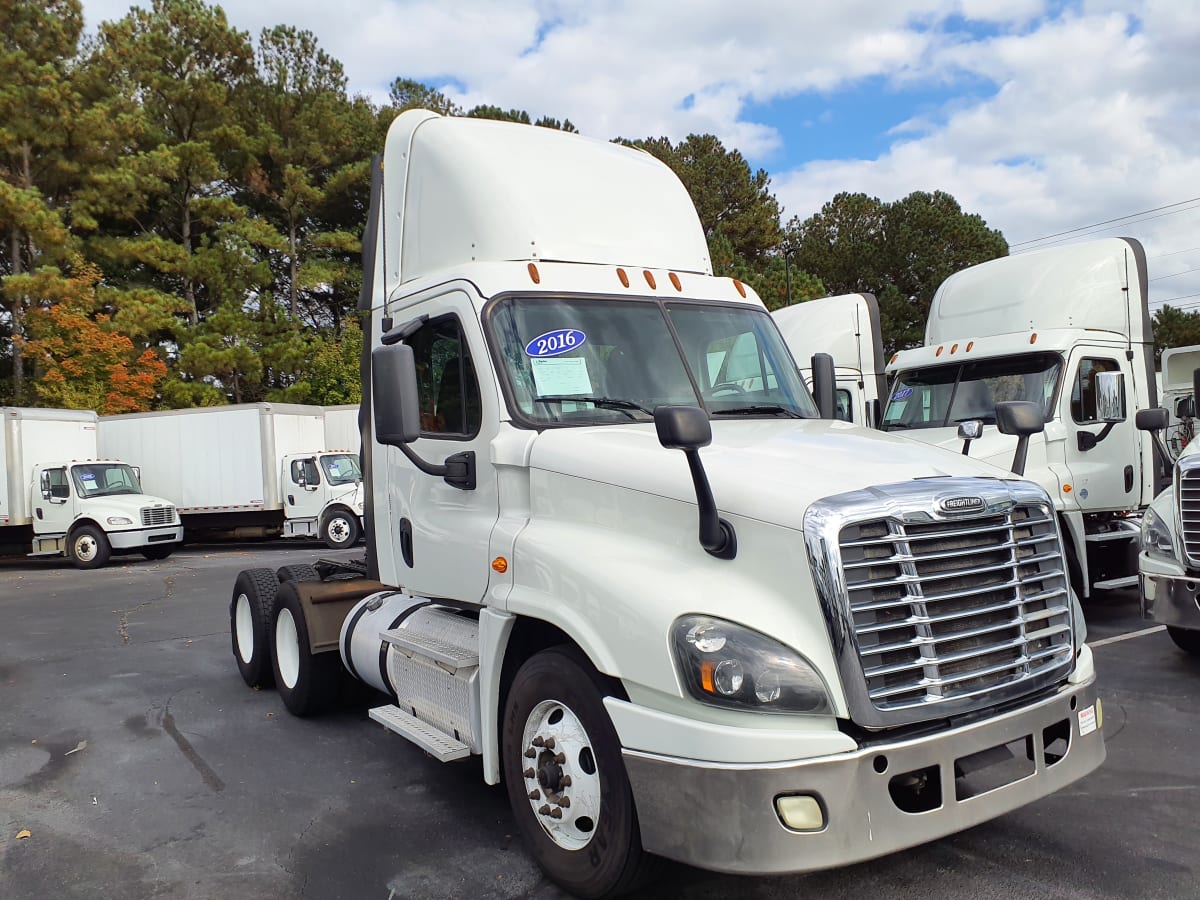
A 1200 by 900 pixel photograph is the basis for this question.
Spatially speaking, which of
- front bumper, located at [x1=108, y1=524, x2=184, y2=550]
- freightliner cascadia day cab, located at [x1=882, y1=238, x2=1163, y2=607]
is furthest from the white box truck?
freightliner cascadia day cab, located at [x1=882, y1=238, x2=1163, y2=607]

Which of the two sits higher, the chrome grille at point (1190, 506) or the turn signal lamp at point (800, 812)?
the chrome grille at point (1190, 506)

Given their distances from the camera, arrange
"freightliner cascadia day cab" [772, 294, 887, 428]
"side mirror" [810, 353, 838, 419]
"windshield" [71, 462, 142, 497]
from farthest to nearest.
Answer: "windshield" [71, 462, 142, 497], "freightliner cascadia day cab" [772, 294, 887, 428], "side mirror" [810, 353, 838, 419]

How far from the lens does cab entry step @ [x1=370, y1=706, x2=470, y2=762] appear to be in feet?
13.8

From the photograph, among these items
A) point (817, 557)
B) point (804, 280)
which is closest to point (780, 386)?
point (817, 557)

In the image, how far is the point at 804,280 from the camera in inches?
1462

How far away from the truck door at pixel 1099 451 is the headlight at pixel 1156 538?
7.00ft

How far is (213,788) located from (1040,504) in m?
4.41

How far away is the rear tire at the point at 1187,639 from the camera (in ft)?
23.0

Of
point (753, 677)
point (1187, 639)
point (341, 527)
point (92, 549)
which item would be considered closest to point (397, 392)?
point (753, 677)

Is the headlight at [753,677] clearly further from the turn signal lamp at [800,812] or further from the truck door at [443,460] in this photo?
the truck door at [443,460]

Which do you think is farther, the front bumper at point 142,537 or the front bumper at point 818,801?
the front bumper at point 142,537

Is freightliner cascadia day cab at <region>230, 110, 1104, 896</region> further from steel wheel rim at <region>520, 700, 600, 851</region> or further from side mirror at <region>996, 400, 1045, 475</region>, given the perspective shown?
side mirror at <region>996, 400, 1045, 475</region>

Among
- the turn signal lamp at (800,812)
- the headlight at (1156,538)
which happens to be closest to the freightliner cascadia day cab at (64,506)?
the headlight at (1156,538)

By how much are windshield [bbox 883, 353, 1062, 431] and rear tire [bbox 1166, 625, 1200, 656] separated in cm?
243
